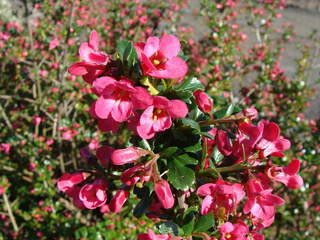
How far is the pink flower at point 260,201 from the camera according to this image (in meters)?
0.82

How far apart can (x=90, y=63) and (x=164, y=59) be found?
0.19 metres

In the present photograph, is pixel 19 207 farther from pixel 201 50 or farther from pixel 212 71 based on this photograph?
pixel 201 50

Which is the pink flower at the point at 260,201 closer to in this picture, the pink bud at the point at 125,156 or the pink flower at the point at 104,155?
the pink bud at the point at 125,156

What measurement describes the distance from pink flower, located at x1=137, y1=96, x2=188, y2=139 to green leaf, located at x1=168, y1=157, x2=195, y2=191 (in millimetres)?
126

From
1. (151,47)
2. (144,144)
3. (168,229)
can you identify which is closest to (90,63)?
(151,47)

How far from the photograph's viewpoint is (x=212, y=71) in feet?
9.92

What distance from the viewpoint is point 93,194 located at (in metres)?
0.92

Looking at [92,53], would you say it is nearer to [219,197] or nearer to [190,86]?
[190,86]

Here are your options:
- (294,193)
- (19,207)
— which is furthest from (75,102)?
(294,193)

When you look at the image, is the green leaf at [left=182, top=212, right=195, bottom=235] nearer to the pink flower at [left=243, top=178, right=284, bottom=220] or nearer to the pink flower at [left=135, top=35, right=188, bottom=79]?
the pink flower at [left=243, top=178, right=284, bottom=220]

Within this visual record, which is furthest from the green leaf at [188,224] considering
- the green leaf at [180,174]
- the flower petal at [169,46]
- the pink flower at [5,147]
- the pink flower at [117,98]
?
the pink flower at [5,147]

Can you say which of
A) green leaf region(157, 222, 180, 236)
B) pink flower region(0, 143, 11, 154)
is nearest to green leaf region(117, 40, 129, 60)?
green leaf region(157, 222, 180, 236)

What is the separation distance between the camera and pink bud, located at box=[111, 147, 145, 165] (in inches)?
31.5

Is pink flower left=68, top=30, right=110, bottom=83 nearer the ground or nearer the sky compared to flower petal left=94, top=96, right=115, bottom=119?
nearer the sky
